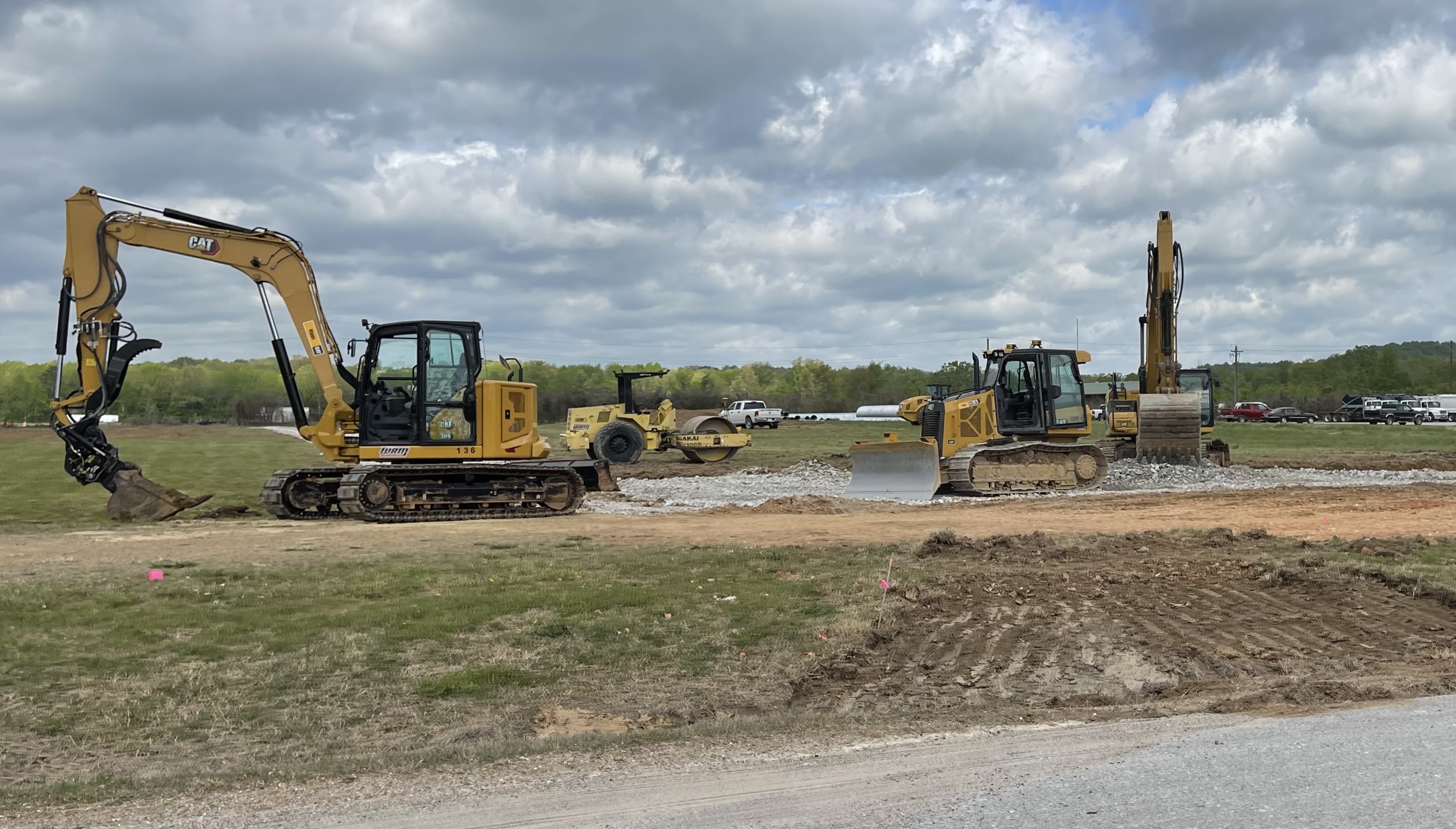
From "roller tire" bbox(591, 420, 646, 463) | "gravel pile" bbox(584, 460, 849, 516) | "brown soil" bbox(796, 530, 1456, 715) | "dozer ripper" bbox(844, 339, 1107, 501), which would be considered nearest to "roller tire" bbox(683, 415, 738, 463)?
"roller tire" bbox(591, 420, 646, 463)

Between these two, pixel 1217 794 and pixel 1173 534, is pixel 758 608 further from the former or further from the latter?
pixel 1173 534

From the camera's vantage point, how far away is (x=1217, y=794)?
5.27 metres

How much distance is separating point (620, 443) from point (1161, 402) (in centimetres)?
1521

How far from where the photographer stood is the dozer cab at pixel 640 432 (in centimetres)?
3444

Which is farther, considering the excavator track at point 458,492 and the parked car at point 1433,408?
the parked car at point 1433,408

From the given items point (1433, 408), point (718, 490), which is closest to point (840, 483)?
point (718, 490)

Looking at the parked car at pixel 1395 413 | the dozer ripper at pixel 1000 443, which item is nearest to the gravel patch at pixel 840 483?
the dozer ripper at pixel 1000 443

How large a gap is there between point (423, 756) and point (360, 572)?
6.78 meters

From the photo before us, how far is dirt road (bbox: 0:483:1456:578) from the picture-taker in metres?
15.1

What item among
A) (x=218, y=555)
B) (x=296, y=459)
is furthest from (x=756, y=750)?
(x=296, y=459)

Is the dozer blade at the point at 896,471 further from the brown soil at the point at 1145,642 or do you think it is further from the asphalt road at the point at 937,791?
the asphalt road at the point at 937,791

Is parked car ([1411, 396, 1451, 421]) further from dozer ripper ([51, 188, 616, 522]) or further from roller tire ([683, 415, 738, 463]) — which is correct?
dozer ripper ([51, 188, 616, 522])

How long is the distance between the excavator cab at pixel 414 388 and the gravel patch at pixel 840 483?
3.43m

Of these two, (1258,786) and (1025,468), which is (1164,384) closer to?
(1025,468)
